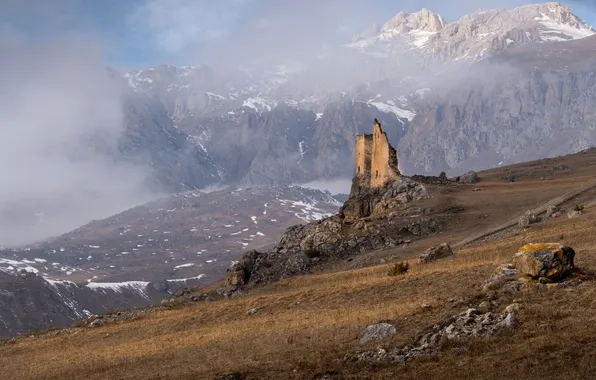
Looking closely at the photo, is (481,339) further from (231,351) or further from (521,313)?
(231,351)

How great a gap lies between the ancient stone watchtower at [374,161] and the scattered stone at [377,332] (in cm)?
6797

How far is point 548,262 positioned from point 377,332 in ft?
27.4

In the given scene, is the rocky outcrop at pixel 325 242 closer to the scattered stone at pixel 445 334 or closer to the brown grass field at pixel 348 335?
the brown grass field at pixel 348 335

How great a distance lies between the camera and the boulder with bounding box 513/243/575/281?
30.8 meters

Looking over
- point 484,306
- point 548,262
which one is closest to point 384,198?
point 548,262

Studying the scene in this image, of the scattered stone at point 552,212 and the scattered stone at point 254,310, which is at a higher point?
the scattered stone at point 552,212

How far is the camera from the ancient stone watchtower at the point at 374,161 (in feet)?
324

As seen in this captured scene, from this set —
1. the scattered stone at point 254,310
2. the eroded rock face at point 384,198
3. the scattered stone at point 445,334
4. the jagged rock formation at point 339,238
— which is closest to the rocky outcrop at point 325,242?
the jagged rock formation at point 339,238

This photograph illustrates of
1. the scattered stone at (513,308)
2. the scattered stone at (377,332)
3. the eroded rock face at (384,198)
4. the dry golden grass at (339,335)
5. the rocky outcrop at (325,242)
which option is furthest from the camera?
the eroded rock face at (384,198)

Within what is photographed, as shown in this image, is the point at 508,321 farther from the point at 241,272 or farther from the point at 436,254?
the point at 241,272

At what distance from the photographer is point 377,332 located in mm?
29688

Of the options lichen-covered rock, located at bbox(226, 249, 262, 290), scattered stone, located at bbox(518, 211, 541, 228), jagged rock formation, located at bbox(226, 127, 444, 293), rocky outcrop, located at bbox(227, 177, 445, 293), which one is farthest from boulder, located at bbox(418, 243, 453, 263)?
lichen-covered rock, located at bbox(226, 249, 262, 290)

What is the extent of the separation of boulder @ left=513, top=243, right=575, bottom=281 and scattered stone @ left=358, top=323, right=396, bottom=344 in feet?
22.8

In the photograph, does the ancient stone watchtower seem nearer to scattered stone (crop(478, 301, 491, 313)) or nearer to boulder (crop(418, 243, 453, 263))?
boulder (crop(418, 243, 453, 263))
